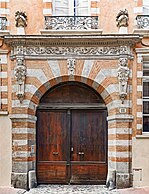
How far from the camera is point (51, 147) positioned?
931 centimetres

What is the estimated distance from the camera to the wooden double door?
30.4 ft

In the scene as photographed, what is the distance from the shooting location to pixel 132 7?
9.11 meters

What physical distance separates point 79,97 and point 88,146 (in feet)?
4.31

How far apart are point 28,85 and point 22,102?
0.45m

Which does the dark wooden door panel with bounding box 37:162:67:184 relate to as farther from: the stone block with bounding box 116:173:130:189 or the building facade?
the stone block with bounding box 116:173:130:189

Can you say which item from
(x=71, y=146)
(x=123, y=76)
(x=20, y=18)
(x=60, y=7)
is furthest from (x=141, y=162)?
(x=20, y=18)

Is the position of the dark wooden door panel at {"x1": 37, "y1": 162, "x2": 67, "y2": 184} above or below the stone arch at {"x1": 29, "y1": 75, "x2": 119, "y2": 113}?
below

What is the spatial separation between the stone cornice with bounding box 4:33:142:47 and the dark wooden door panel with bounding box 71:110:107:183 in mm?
1825

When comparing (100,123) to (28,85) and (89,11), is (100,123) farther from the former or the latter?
(89,11)

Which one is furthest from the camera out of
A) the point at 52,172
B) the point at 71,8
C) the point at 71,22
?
the point at 71,8

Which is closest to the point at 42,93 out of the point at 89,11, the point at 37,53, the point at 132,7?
the point at 37,53

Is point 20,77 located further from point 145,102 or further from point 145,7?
point 145,7

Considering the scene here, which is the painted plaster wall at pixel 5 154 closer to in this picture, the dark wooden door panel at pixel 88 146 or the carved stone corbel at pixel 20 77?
the carved stone corbel at pixel 20 77

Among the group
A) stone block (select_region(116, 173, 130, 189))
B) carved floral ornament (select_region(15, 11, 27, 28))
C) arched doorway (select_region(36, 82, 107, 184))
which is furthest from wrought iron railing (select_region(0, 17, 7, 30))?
stone block (select_region(116, 173, 130, 189))
